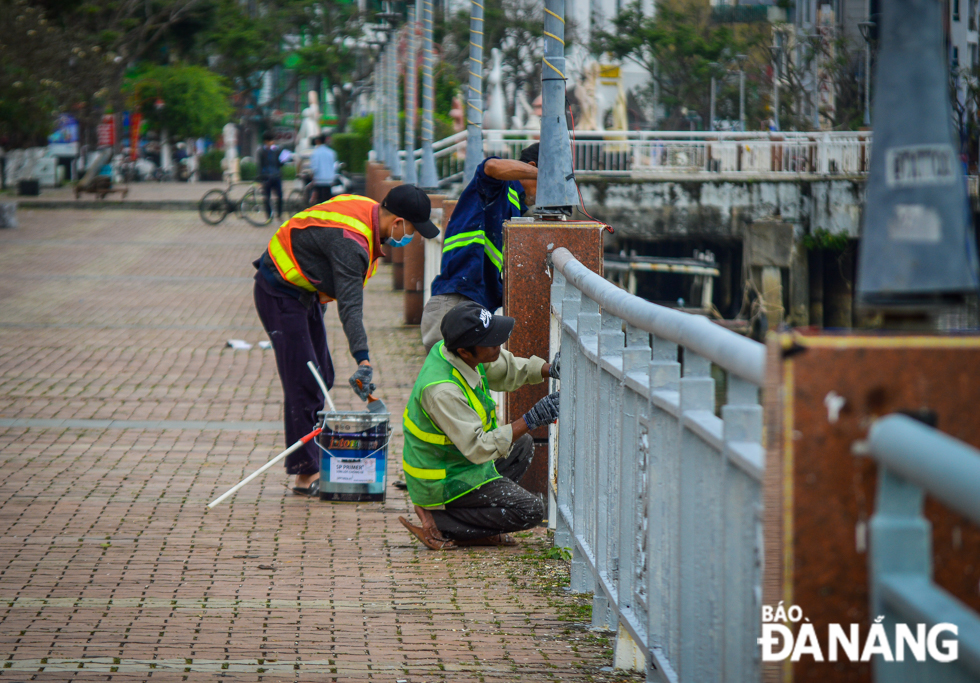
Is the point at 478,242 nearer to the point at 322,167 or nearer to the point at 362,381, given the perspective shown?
the point at 362,381

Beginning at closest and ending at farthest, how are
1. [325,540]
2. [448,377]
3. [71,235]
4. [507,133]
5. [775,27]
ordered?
1. [448,377]
2. [325,540]
3. [71,235]
4. [507,133]
5. [775,27]

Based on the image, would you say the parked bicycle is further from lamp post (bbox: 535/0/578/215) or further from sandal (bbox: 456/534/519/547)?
sandal (bbox: 456/534/519/547)

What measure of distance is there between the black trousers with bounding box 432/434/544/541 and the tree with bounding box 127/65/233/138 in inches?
1626

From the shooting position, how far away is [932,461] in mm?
1322

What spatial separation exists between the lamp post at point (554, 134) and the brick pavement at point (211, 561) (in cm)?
175

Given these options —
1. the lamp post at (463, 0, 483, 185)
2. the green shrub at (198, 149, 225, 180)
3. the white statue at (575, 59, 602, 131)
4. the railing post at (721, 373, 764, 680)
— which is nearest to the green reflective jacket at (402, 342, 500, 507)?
the railing post at (721, 373, 764, 680)

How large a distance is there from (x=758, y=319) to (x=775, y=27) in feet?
41.1

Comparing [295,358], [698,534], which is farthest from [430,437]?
[698,534]

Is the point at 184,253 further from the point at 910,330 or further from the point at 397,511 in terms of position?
the point at 910,330

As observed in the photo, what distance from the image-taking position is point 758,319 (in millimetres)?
32562

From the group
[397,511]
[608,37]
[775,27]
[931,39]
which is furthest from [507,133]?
[931,39]

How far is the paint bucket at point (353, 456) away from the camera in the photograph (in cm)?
632

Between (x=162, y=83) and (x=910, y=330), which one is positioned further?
(x=162, y=83)

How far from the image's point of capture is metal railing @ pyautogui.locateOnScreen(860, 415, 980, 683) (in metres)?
1.29
